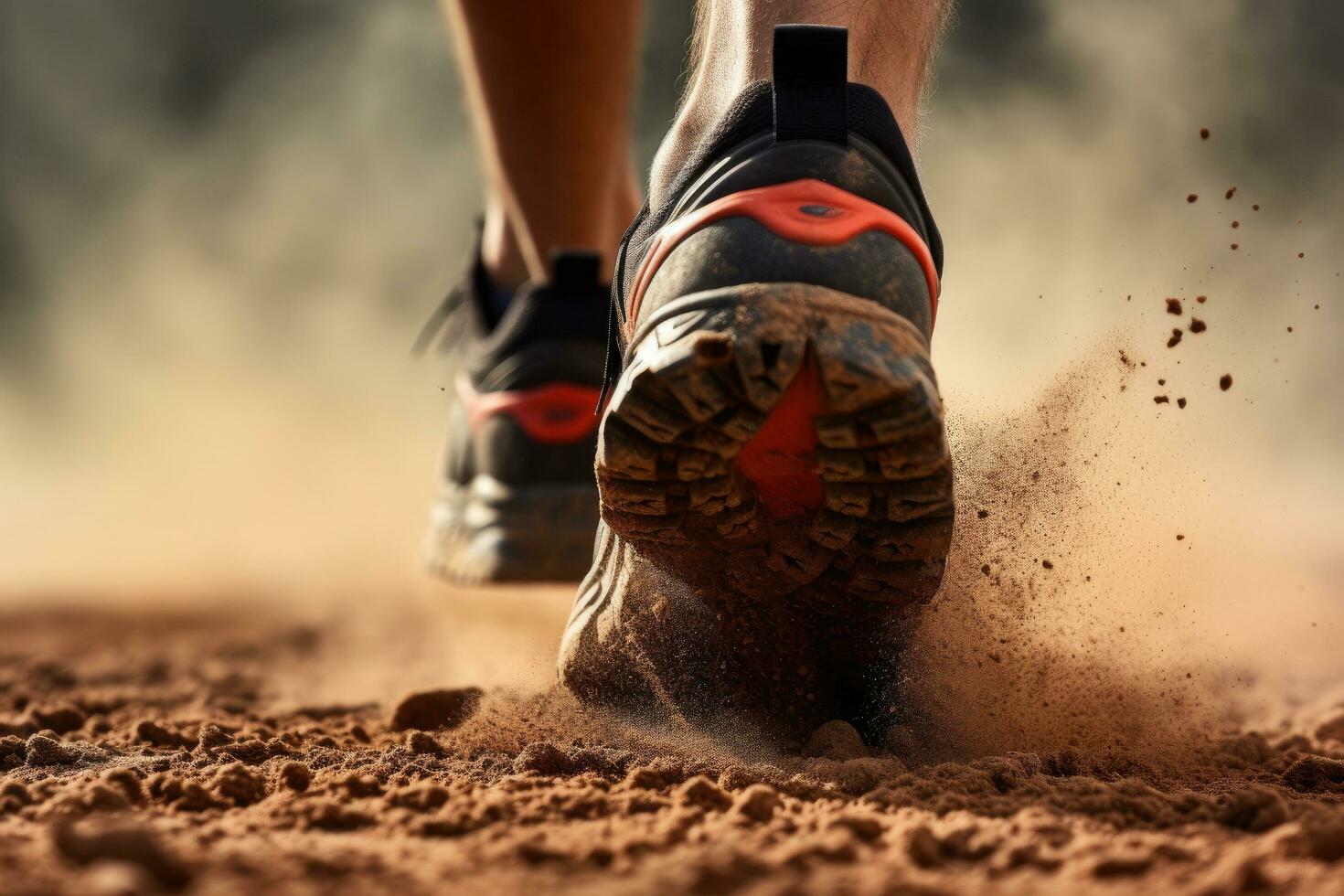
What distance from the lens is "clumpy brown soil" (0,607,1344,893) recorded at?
619 millimetres

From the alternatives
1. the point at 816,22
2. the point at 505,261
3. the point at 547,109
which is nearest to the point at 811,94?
the point at 816,22

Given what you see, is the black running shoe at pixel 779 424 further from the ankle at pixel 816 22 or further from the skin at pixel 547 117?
the skin at pixel 547 117

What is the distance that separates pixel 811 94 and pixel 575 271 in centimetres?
86

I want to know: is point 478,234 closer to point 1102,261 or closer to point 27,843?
point 27,843

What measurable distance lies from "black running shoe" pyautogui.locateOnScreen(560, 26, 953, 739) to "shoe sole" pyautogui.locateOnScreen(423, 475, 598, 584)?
25.7 inches

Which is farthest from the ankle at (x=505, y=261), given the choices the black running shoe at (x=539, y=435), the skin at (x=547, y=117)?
the black running shoe at (x=539, y=435)

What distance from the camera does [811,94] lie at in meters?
1.01

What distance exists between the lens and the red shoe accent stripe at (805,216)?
0.95 meters

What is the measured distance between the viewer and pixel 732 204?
0.97 meters

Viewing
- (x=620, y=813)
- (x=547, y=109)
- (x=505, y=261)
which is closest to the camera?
(x=620, y=813)

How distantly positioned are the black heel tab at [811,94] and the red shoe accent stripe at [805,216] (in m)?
0.06

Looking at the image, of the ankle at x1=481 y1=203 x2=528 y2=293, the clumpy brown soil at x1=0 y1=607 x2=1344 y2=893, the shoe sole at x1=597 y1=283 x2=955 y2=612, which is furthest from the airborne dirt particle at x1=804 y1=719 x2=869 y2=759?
the ankle at x1=481 y1=203 x2=528 y2=293

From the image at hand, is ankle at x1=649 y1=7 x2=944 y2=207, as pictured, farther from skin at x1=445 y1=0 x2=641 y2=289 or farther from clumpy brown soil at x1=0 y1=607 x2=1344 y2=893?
skin at x1=445 y1=0 x2=641 y2=289

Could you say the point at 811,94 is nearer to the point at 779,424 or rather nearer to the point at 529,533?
the point at 779,424
